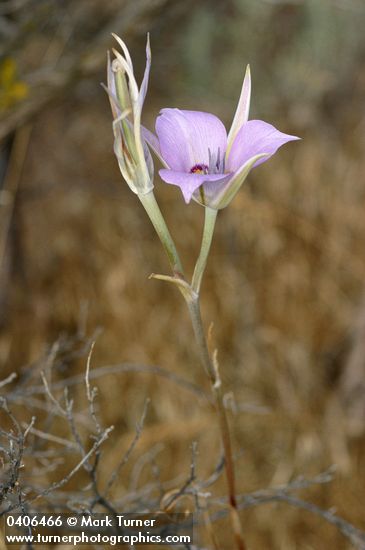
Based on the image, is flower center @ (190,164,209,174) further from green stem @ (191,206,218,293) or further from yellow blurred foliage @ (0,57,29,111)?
yellow blurred foliage @ (0,57,29,111)

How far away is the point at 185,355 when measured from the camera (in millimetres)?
2057

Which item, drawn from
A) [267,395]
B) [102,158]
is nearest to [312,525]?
[267,395]

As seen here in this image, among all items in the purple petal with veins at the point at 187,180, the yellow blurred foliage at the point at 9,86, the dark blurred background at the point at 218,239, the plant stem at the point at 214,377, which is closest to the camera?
the purple petal with veins at the point at 187,180

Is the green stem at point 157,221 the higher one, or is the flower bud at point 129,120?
the flower bud at point 129,120

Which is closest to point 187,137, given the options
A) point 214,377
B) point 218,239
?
point 214,377

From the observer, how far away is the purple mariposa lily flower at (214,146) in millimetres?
661

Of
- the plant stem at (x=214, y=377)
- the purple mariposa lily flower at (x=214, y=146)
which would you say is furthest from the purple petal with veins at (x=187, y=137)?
the plant stem at (x=214, y=377)

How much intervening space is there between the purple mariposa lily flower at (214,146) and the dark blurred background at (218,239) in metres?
0.83

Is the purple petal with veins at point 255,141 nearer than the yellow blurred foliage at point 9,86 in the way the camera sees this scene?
Yes

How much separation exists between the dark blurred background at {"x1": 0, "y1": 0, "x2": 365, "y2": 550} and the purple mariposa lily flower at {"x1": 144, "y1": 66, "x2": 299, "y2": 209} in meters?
0.83

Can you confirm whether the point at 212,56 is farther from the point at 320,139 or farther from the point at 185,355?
the point at 185,355

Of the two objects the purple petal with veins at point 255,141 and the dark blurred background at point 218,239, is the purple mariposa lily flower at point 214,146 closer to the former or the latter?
the purple petal with veins at point 255,141

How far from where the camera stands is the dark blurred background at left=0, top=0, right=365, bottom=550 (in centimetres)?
176

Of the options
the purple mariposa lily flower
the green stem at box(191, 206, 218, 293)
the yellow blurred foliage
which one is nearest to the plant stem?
the green stem at box(191, 206, 218, 293)
